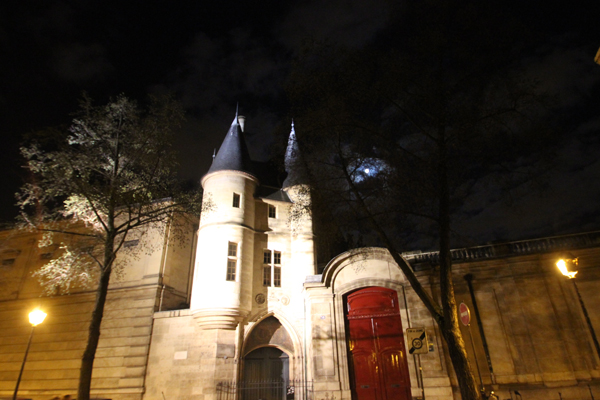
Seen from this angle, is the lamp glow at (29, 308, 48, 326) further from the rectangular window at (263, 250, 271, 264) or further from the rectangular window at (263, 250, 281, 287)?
the rectangular window at (263, 250, 271, 264)

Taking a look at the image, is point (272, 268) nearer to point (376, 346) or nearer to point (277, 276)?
point (277, 276)

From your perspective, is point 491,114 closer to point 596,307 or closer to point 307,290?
point 596,307

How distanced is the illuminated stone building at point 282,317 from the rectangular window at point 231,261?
0.10 meters

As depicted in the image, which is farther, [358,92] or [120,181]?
[120,181]

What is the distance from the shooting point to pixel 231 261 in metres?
18.3

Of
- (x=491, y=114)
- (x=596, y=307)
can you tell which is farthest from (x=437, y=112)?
(x=596, y=307)

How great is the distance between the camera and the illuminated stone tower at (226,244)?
17094 millimetres

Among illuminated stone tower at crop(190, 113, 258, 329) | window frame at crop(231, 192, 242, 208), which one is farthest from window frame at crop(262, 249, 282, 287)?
window frame at crop(231, 192, 242, 208)

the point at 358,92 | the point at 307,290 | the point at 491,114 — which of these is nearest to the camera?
the point at 491,114

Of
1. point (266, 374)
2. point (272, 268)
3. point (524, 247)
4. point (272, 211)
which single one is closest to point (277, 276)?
point (272, 268)

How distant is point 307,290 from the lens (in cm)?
1569

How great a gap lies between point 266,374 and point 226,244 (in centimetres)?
667

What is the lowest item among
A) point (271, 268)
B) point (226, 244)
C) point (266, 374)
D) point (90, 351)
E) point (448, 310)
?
point (266, 374)

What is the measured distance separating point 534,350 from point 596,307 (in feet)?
8.37
